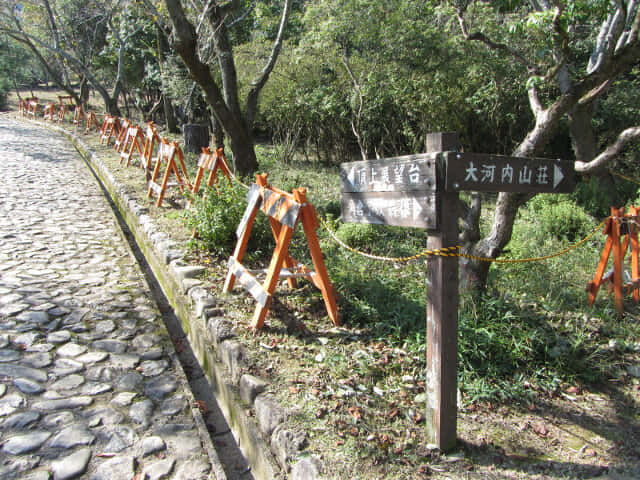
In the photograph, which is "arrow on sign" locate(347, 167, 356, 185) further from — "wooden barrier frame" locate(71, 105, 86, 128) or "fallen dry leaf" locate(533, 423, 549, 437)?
"wooden barrier frame" locate(71, 105, 86, 128)

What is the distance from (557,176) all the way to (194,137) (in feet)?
38.4

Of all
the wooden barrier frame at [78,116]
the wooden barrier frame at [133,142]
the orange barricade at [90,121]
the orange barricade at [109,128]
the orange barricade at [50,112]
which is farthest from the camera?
the orange barricade at [50,112]

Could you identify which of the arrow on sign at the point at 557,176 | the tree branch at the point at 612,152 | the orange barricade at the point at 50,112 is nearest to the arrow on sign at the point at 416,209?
the arrow on sign at the point at 557,176

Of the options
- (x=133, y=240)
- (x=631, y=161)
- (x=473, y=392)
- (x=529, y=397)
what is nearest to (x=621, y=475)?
(x=529, y=397)

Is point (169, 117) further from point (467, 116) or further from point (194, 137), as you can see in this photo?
point (467, 116)

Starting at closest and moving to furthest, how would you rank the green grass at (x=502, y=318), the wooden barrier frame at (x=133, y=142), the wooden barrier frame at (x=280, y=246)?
the green grass at (x=502, y=318) → the wooden barrier frame at (x=280, y=246) → the wooden barrier frame at (x=133, y=142)

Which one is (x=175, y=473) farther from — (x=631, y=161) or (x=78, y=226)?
(x=631, y=161)

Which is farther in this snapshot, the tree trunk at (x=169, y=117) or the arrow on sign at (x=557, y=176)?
the tree trunk at (x=169, y=117)

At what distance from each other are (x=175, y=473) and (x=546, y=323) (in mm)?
3391

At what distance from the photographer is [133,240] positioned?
7695 mm

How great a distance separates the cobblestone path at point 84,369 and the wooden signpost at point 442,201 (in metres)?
1.46

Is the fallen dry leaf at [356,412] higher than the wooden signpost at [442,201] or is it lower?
lower

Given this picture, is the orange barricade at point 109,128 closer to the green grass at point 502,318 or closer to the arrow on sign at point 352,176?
the green grass at point 502,318

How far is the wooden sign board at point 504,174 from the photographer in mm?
2498
